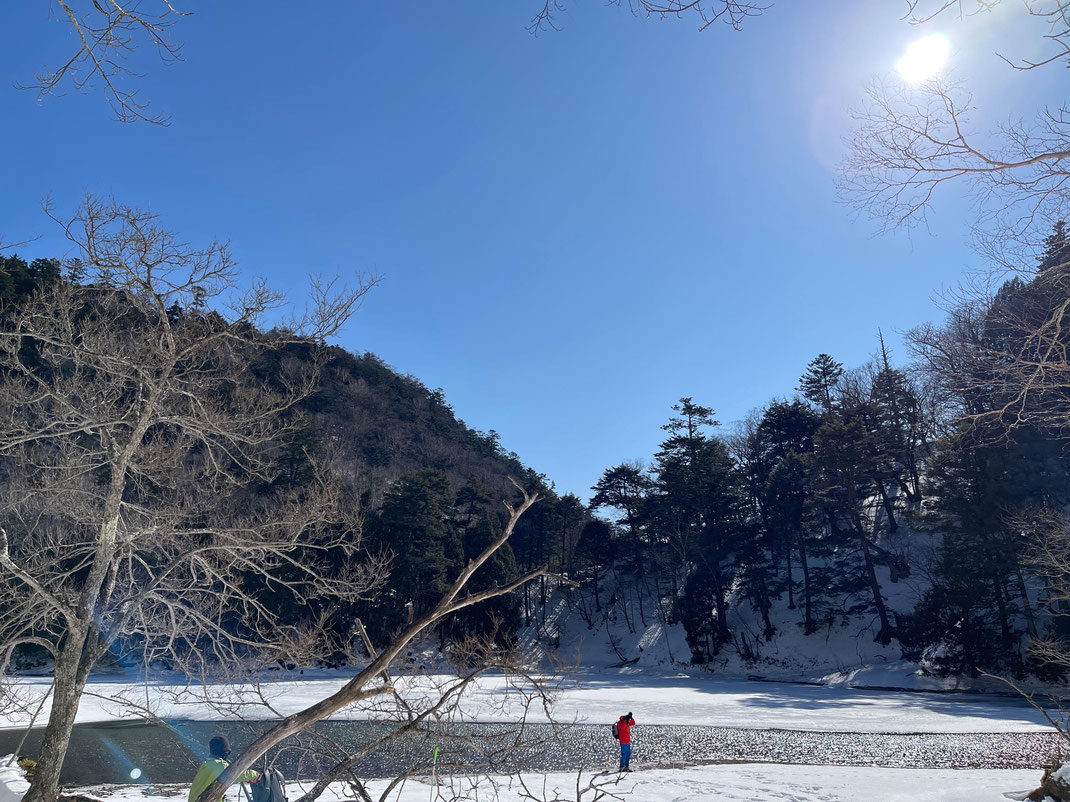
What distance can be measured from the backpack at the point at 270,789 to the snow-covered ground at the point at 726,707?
10.5 m

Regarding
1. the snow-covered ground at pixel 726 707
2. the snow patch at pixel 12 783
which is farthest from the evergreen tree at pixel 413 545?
the snow patch at pixel 12 783

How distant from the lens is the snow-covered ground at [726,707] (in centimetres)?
1736

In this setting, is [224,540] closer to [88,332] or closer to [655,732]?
[88,332]

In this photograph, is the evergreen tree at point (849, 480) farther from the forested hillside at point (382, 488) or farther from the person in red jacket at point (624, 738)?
the person in red jacket at point (624, 738)

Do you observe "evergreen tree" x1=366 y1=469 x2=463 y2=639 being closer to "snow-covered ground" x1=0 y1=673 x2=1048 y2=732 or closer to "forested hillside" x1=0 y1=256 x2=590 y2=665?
"forested hillside" x1=0 y1=256 x2=590 y2=665

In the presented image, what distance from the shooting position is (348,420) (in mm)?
57281

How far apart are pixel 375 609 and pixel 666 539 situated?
17.8 m

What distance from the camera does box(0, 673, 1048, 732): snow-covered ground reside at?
57.0 feet

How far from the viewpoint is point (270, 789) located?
15.9 feet

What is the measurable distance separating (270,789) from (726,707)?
778 inches

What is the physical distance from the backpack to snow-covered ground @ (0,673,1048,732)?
10.5 metres

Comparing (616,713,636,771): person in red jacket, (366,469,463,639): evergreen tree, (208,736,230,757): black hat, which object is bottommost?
(616,713,636,771): person in red jacket

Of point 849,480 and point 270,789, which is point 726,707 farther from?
point 270,789

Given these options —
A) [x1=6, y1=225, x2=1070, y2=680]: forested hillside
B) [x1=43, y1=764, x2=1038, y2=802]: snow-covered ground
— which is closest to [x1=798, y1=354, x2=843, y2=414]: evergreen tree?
[x1=6, y1=225, x2=1070, y2=680]: forested hillside
